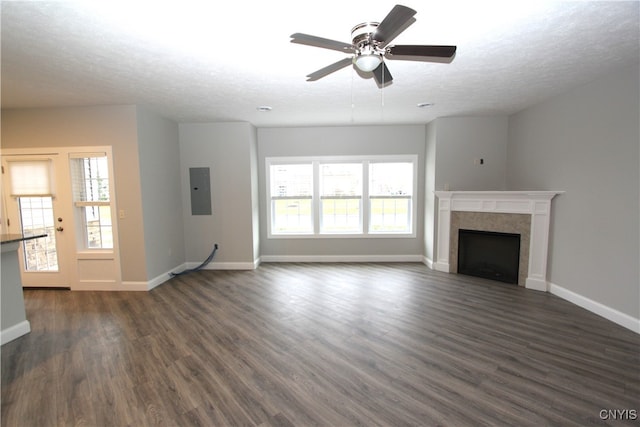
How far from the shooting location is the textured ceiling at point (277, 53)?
6.10 ft

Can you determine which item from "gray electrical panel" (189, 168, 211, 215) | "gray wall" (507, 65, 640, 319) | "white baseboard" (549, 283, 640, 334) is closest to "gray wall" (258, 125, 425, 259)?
"gray electrical panel" (189, 168, 211, 215)

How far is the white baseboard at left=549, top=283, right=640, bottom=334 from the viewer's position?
2772 mm

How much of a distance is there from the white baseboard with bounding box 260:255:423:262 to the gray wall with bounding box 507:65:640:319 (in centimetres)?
223

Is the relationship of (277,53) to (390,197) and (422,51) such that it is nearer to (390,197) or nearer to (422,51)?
(422,51)

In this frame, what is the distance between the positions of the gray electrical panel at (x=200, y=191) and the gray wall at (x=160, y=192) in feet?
0.78

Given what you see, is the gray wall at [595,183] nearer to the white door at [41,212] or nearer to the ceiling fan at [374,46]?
the ceiling fan at [374,46]

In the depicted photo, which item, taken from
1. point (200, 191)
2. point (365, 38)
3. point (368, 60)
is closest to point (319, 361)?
point (368, 60)

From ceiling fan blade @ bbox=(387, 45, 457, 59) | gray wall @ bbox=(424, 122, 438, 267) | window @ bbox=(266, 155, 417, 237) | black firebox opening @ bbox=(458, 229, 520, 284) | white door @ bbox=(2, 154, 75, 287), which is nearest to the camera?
ceiling fan blade @ bbox=(387, 45, 457, 59)

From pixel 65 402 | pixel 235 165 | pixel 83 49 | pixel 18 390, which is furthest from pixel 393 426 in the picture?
pixel 235 165

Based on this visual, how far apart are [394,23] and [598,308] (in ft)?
12.9

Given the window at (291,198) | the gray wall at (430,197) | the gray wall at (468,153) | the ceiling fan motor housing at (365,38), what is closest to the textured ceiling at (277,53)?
the ceiling fan motor housing at (365,38)

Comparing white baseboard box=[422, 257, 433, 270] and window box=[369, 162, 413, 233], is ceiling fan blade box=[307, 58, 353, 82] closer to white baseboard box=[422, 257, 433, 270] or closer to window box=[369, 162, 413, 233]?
window box=[369, 162, 413, 233]

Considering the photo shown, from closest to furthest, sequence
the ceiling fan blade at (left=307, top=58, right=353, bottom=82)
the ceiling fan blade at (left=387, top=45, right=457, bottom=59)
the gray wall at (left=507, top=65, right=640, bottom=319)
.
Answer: the ceiling fan blade at (left=387, top=45, right=457, bottom=59), the ceiling fan blade at (left=307, top=58, right=353, bottom=82), the gray wall at (left=507, top=65, right=640, bottom=319)

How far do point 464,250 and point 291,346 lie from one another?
11.7ft
